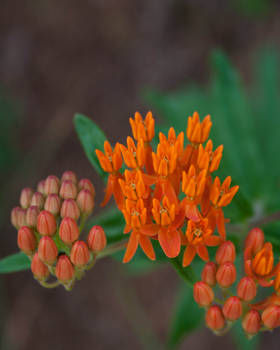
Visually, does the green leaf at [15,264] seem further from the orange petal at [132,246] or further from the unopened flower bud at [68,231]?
the orange petal at [132,246]

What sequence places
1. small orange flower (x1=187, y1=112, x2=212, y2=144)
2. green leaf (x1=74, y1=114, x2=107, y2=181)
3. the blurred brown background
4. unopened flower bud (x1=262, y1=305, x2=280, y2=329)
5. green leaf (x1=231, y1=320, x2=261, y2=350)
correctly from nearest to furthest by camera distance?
unopened flower bud (x1=262, y1=305, x2=280, y2=329) → small orange flower (x1=187, y1=112, x2=212, y2=144) → green leaf (x1=74, y1=114, x2=107, y2=181) → green leaf (x1=231, y1=320, x2=261, y2=350) → the blurred brown background

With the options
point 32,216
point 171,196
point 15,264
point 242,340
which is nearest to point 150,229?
point 171,196

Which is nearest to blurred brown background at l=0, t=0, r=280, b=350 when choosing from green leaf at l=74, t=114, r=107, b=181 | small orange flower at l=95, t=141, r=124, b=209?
green leaf at l=74, t=114, r=107, b=181

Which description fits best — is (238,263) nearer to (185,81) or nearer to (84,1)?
(185,81)

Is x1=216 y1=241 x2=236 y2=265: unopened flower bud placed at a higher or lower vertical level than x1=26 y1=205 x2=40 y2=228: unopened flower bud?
lower

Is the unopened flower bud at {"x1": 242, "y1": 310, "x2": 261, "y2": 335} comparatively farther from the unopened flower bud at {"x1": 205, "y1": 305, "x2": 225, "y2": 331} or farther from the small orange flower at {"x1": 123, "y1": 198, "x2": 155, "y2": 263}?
the small orange flower at {"x1": 123, "y1": 198, "x2": 155, "y2": 263}

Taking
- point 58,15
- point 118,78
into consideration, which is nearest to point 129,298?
point 118,78
